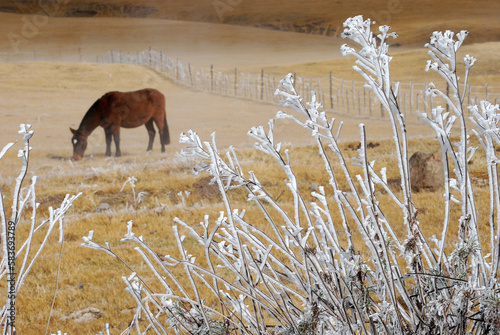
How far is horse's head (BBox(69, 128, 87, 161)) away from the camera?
1113 centimetres

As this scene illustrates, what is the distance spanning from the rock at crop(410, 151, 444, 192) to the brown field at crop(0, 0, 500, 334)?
332mm

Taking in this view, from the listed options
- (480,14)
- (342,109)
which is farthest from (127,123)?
(480,14)

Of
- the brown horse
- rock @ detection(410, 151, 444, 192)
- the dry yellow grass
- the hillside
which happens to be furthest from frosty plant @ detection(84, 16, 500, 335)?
the hillside

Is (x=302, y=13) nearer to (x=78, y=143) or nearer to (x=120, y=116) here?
(x=120, y=116)

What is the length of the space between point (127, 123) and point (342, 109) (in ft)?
30.7

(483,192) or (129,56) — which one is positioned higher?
(129,56)

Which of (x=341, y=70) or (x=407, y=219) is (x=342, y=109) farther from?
(x=407, y=219)

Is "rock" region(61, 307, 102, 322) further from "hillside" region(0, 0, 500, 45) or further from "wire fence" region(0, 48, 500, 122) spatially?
"hillside" region(0, 0, 500, 45)

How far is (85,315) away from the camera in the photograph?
11.2ft

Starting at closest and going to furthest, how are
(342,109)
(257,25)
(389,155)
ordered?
(389,155) → (342,109) → (257,25)

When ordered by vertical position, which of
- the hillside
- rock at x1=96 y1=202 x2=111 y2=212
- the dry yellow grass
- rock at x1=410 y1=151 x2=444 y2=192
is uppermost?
the hillside

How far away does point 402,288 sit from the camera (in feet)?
3.42

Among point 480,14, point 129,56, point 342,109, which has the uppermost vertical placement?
point 480,14

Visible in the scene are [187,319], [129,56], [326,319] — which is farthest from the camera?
[129,56]
